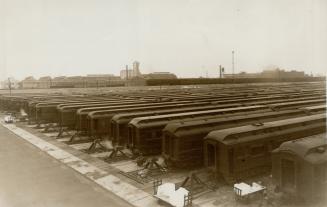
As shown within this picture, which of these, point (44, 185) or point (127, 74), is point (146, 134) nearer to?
point (44, 185)

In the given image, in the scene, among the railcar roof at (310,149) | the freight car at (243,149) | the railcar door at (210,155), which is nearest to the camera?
the railcar roof at (310,149)

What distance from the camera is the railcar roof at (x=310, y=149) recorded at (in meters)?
10.9

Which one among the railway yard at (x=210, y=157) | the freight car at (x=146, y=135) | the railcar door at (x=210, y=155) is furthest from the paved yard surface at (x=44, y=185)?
the railcar door at (x=210, y=155)

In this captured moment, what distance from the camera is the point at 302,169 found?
1087 cm

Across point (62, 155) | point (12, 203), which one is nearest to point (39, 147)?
point (62, 155)

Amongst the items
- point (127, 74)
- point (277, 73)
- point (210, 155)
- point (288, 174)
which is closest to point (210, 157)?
point (210, 155)

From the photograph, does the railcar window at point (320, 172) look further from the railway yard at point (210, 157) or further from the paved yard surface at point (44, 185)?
the paved yard surface at point (44, 185)

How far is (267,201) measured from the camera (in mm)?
11484

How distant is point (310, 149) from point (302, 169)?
81cm

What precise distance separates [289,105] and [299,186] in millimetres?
15906

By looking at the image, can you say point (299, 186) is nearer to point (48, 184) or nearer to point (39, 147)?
point (48, 184)

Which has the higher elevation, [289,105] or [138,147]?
[289,105]

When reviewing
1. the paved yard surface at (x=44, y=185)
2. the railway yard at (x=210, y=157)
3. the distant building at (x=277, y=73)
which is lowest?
the paved yard surface at (x=44, y=185)

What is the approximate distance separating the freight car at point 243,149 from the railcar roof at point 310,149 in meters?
1.98
